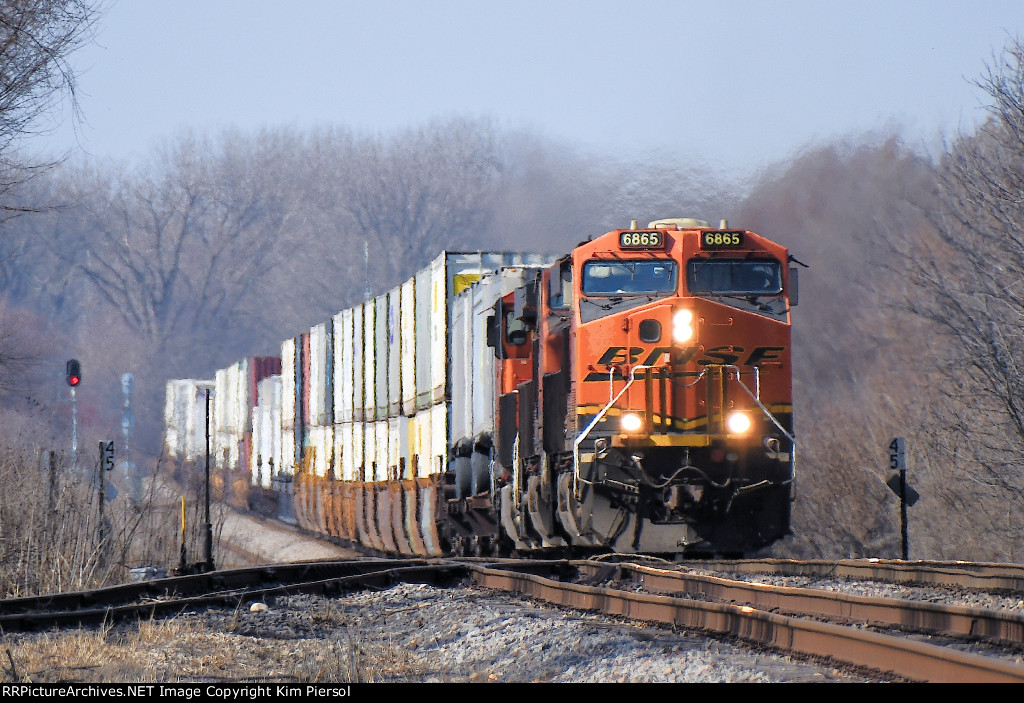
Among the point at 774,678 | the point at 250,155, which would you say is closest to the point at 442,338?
the point at 774,678

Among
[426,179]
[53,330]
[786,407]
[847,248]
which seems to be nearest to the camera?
[786,407]

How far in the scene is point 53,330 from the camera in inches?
3342

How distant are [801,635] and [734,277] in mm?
6985

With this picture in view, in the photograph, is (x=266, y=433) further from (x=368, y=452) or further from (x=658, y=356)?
(x=658, y=356)

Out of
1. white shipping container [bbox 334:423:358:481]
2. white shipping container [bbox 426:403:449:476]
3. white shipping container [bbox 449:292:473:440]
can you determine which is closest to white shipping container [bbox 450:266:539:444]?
white shipping container [bbox 449:292:473:440]

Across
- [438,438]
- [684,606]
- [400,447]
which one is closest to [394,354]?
[400,447]

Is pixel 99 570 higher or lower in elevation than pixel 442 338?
lower

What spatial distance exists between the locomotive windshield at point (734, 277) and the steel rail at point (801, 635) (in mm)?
4136

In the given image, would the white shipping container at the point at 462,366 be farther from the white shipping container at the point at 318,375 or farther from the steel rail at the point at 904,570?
the white shipping container at the point at 318,375

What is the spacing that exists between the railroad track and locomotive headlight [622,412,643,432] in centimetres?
149

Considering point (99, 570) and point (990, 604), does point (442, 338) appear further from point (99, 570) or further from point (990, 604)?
point (990, 604)

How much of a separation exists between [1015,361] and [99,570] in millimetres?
14573

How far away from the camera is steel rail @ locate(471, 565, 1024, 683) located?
15.9 feet

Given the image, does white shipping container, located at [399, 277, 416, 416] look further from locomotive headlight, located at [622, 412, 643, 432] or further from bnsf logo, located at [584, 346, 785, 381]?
locomotive headlight, located at [622, 412, 643, 432]
